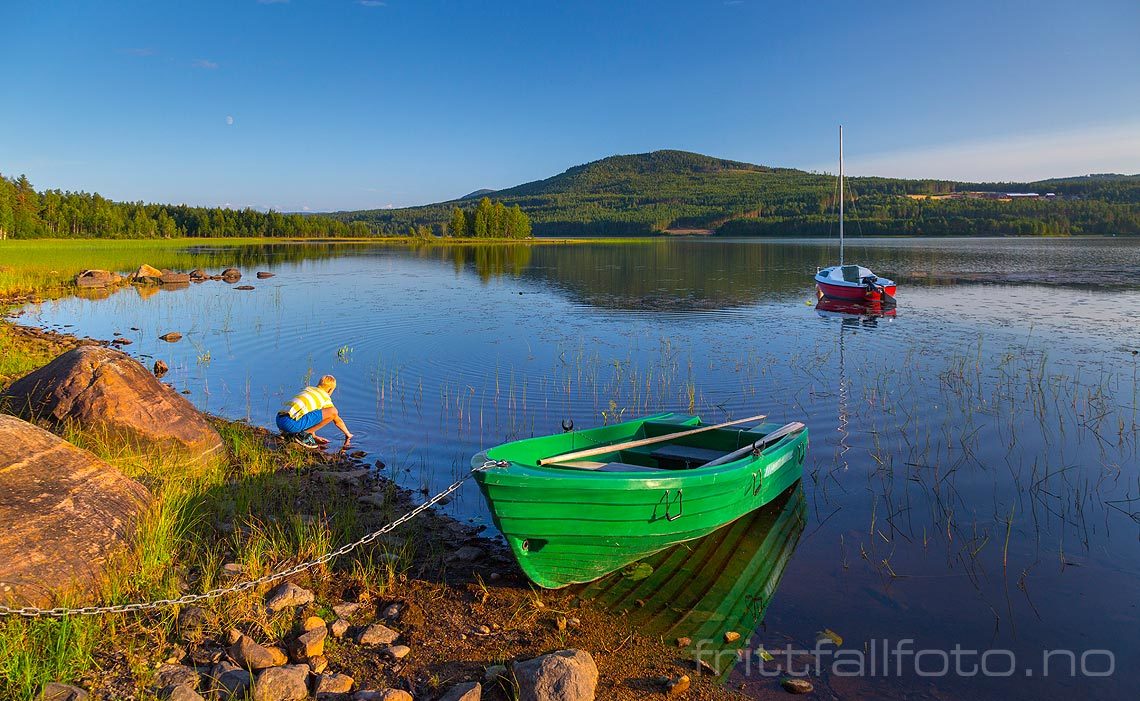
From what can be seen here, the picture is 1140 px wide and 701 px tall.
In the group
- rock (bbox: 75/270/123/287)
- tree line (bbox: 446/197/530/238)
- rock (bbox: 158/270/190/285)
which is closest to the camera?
rock (bbox: 75/270/123/287)

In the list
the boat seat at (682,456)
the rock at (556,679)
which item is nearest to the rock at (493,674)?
the rock at (556,679)

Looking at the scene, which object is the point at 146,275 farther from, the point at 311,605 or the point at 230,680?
the point at 230,680

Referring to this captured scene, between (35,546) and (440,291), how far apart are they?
1348 inches

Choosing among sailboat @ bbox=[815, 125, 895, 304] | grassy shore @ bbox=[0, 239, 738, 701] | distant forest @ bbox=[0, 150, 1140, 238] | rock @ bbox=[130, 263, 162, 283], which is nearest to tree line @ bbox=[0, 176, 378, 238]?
distant forest @ bbox=[0, 150, 1140, 238]

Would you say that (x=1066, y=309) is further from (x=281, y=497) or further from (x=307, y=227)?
(x=307, y=227)

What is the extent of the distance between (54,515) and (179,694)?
220 centimetres

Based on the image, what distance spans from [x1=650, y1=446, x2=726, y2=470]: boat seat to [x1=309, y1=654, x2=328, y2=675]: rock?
16.0 feet

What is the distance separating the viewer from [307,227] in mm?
167000

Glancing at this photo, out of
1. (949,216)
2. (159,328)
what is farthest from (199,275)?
(949,216)

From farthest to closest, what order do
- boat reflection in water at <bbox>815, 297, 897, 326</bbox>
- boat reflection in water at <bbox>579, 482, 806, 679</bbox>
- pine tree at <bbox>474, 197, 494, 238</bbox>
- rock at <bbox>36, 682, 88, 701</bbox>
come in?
pine tree at <bbox>474, 197, 494, 238</bbox> → boat reflection in water at <bbox>815, 297, 897, 326</bbox> → boat reflection in water at <bbox>579, 482, 806, 679</bbox> → rock at <bbox>36, 682, 88, 701</bbox>

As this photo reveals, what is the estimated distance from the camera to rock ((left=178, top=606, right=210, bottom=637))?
5.25 metres

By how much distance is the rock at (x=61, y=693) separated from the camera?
4.28 meters

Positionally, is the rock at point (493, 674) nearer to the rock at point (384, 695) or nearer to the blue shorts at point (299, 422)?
the rock at point (384, 695)

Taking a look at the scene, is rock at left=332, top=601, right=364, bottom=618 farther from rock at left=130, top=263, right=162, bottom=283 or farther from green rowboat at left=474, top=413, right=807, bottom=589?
rock at left=130, top=263, right=162, bottom=283
